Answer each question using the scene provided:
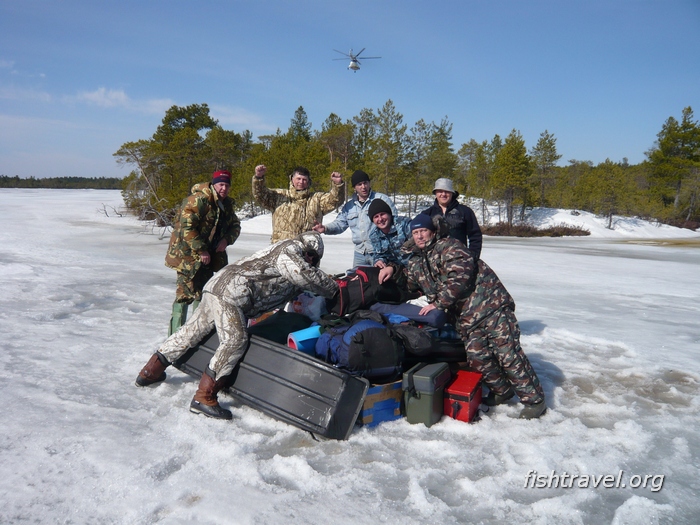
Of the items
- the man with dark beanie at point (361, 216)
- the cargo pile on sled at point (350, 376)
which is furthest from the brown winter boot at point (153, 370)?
the man with dark beanie at point (361, 216)

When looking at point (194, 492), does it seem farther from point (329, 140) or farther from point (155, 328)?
point (329, 140)

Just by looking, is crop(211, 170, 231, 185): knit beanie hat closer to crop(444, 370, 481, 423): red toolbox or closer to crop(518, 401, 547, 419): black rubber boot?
crop(444, 370, 481, 423): red toolbox

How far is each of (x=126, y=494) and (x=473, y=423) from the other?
7.47 feet

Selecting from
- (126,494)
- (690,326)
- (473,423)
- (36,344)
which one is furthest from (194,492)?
(690,326)

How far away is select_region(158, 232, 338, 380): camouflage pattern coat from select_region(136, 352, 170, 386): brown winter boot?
145 mm

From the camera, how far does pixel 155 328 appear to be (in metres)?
5.60

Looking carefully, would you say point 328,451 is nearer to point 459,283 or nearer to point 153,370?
point 459,283

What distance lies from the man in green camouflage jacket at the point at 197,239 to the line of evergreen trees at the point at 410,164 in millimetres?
20038

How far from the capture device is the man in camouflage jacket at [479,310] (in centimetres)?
346

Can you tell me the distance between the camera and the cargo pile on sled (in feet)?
9.84

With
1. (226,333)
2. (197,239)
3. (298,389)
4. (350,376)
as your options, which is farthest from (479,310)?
(197,239)

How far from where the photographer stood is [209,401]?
328 centimetres

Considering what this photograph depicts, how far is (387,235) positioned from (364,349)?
5.25 feet

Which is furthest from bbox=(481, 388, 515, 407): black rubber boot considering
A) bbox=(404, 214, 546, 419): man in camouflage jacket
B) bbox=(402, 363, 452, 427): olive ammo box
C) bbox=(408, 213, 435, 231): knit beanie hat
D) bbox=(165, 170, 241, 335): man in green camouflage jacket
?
bbox=(165, 170, 241, 335): man in green camouflage jacket
